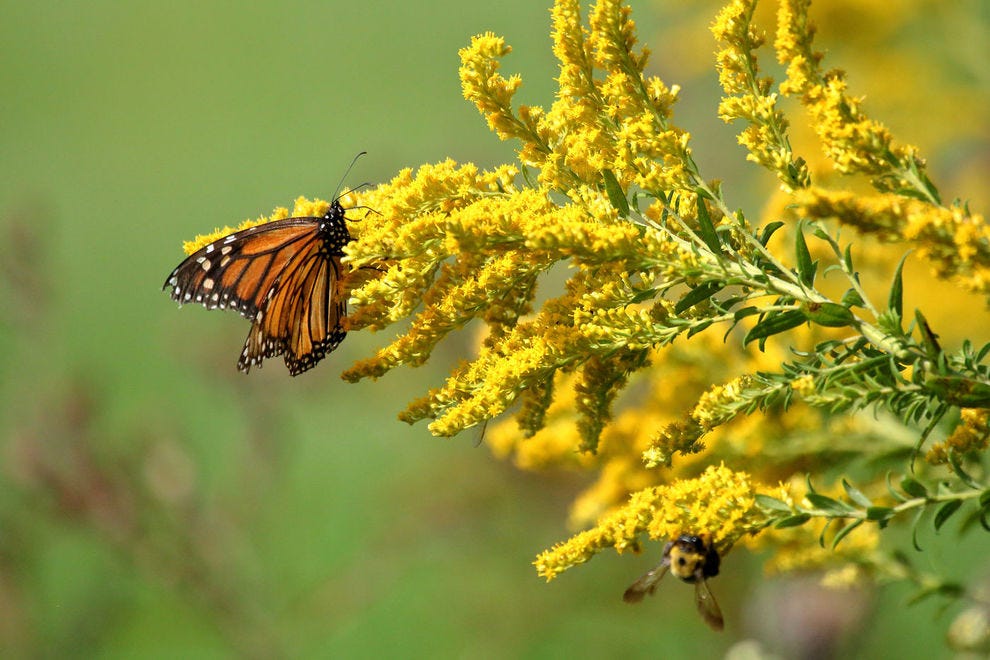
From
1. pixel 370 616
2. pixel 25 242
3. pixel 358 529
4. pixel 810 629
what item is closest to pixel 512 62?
pixel 358 529

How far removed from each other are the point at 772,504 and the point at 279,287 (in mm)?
1716

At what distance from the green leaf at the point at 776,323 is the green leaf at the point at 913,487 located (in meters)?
0.29

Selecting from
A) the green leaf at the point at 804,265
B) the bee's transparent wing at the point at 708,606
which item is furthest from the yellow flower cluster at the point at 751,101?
the bee's transparent wing at the point at 708,606

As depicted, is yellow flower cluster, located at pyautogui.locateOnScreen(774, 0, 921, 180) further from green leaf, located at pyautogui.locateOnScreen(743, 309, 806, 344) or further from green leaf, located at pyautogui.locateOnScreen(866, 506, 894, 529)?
green leaf, located at pyautogui.locateOnScreen(866, 506, 894, 529)

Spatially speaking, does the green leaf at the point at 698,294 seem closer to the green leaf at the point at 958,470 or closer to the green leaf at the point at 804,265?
the green leaf at the point at 804,265

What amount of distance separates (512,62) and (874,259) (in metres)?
14.4

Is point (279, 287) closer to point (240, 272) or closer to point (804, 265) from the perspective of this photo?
point (240, 272)

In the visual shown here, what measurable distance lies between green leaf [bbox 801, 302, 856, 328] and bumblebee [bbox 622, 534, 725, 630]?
64 centimetres

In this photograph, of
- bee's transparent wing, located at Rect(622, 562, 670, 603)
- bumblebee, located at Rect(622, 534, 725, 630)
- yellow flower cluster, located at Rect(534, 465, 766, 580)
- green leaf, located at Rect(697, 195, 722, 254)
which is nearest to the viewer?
green leaf, located at Rect(697, 195, 722, 254)

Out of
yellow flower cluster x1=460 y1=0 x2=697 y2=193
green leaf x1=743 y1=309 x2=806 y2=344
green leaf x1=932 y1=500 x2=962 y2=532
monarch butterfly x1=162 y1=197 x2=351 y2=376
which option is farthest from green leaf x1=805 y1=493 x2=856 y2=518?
monarch butterfly x1=162 y1=197 x2=351 y2=376

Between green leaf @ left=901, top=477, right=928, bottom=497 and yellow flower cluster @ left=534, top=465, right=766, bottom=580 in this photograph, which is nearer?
green leaf @ left=901, top=477, right=928, bottom=497

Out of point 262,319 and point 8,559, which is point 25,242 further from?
point 262,319

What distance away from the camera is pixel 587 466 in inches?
90.5

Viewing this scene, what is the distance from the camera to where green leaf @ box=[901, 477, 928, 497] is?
143 cm
